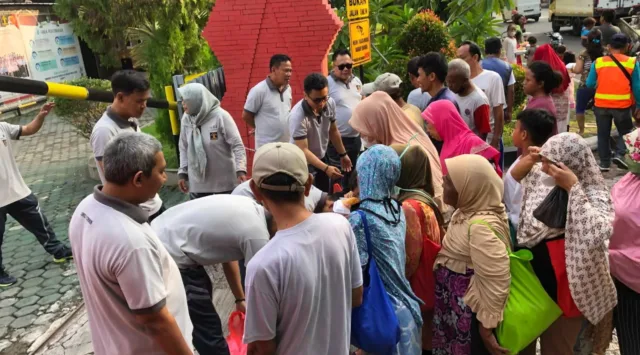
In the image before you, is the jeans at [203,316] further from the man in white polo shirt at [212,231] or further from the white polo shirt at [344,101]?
the white polo shirt at [344,101]

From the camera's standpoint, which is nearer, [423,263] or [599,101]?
[423,263]

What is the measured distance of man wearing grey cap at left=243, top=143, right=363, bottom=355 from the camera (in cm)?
187

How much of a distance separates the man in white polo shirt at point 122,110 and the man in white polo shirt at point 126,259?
1.55 metres

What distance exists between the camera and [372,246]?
2.42 m

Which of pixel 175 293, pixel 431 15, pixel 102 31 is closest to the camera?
pixel 175 293

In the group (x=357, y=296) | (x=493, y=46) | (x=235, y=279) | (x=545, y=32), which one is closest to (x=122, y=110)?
(x=235, y=279)

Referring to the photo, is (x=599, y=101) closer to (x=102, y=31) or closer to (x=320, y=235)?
(x=320, y=235)

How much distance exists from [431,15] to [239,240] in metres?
6.52

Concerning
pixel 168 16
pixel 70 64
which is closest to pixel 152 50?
pixel 168 16

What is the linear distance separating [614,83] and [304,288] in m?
5.90

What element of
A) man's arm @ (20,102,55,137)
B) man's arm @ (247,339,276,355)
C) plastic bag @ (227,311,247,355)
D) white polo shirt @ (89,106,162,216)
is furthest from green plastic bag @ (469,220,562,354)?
man's arm @ (20,102,55,137)

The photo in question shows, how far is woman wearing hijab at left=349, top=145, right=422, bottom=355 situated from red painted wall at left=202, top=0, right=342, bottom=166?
417cm

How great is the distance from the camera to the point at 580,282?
2490 mm

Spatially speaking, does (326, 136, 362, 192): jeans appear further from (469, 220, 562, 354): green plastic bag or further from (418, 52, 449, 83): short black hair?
(469, 220, 562, 354): green plastic bag
